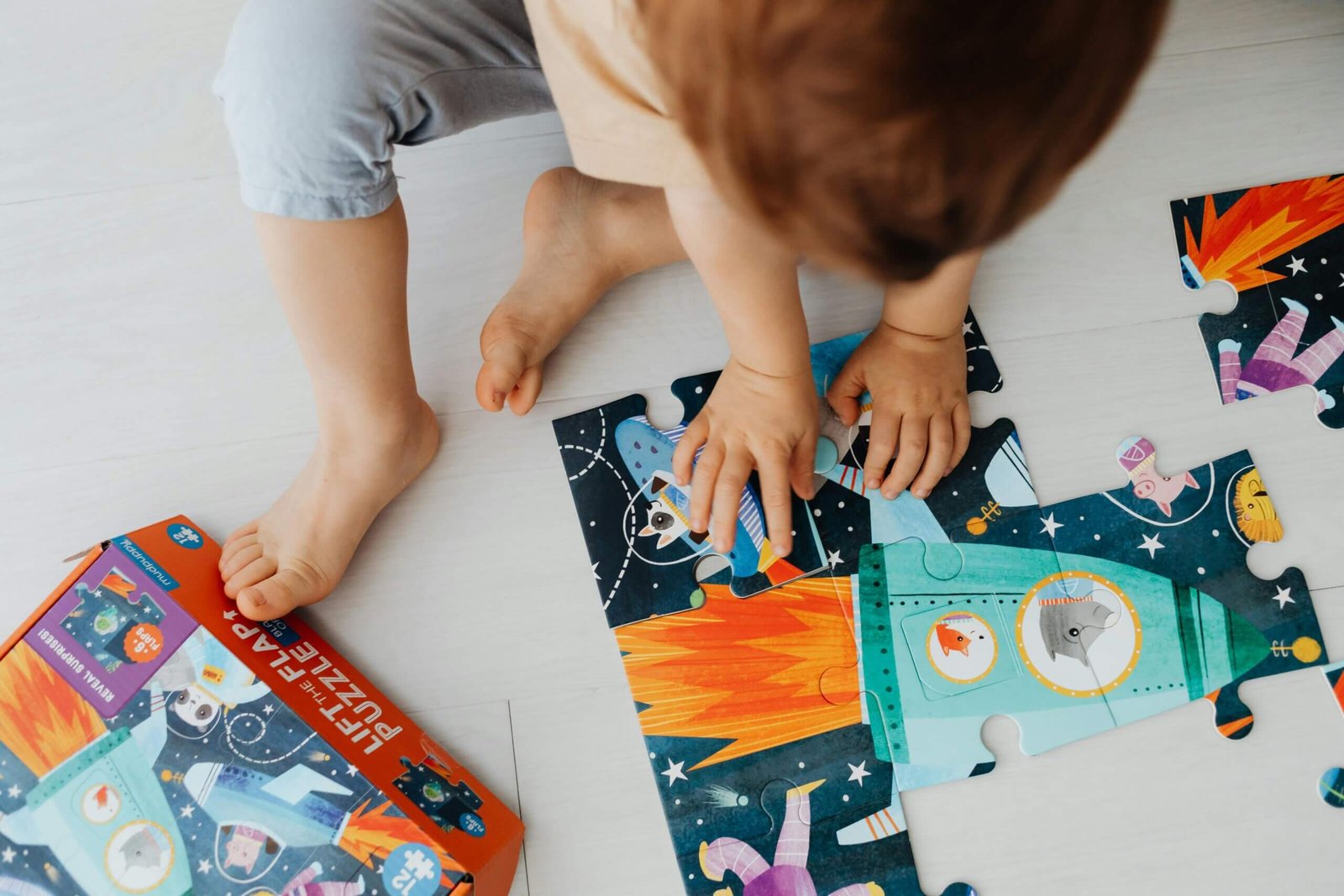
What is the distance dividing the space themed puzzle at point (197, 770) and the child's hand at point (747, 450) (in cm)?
28

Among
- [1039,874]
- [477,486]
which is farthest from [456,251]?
[1039,874]

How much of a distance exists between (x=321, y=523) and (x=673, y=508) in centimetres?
28

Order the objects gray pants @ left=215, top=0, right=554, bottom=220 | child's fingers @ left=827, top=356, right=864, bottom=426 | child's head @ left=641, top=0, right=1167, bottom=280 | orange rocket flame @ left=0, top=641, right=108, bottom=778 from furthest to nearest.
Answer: child's fingers @ left=827, top=356, right=864, bottom=426 < orange rocket flame @ left=0, top=641, right=108, bottom=778 < gray pants @ left=215, top=0, right=554, bottom=220 < child's head @ left=641, top=0, right=1167, bottom=280

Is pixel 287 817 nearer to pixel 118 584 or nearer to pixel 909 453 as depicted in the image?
pixel 118 584

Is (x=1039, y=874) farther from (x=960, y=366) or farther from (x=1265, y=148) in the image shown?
(x=1265, y=148)

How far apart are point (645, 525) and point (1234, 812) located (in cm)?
50

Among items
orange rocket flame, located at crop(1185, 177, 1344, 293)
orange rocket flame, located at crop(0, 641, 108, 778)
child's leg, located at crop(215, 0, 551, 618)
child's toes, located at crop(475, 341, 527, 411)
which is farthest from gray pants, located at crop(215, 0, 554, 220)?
orange rocket flame, located at crop(1185, 177, 1344, 293)

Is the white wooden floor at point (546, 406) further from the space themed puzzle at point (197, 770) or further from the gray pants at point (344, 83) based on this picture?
the gray pants at point (344, 83)

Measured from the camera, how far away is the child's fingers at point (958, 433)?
78 cm

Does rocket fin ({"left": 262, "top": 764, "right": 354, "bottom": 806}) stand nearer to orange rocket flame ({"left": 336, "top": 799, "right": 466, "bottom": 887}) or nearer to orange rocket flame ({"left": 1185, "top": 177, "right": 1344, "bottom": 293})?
orange rocket flame ({"left": 336, "top": 799, "right": 466, "bottom": 887})

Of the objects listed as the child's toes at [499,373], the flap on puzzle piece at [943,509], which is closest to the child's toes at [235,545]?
the child's toes at [499,373]

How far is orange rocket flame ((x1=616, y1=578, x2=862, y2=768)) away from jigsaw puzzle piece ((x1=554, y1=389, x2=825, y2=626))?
16mm

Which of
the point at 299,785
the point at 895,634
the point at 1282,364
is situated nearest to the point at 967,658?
the point at 895,634

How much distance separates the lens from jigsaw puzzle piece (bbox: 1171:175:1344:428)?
80cm
